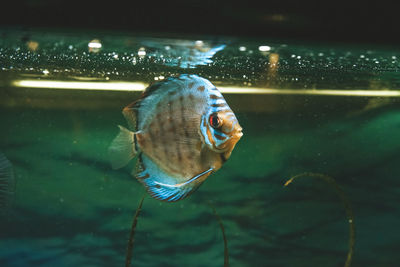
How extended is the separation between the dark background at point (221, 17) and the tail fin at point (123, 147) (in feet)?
1.66

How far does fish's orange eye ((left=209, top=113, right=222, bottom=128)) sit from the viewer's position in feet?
4.17

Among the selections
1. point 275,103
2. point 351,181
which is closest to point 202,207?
point 275,103

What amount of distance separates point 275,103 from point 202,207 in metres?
1.39

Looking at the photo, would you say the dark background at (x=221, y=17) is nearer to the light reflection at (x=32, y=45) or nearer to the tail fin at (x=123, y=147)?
the tail fin at (x=123, y=147)

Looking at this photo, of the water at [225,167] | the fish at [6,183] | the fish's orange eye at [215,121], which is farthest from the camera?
the water at [225,167]

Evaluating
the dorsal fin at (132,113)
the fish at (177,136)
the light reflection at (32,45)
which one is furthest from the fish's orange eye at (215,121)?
the light reflection at (32,45)

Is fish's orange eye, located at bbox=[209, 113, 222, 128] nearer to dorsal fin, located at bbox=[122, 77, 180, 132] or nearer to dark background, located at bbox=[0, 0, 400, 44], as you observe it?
dorsal fin, located at bbox=[122, 77, 180, 132]

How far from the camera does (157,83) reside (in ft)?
4.68

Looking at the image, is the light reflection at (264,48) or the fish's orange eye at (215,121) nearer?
the fish's orange eye at (215,121)

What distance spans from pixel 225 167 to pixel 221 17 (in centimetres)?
227

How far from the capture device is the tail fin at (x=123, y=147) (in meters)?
1.50

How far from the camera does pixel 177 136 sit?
139cm

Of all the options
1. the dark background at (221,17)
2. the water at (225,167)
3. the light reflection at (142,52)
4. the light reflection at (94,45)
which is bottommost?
the water at (225,167)

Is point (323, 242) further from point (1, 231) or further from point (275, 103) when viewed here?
Result: point (1, 231)
